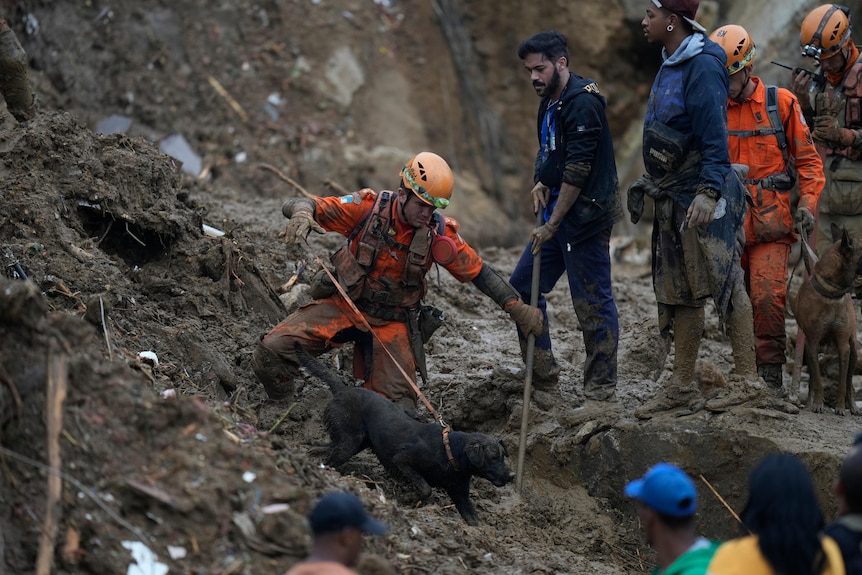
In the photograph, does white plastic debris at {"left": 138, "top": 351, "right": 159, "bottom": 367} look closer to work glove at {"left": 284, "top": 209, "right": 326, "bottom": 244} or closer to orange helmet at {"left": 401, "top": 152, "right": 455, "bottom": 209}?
work glove at {"left": 284, "top": 209, "right": 326, "bottom": 244}

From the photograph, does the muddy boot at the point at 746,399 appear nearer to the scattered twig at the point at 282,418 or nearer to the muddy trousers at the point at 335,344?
the muddy trousers at the point at 335,344

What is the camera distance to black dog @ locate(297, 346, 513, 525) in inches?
241

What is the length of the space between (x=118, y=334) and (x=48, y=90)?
23.3 ft

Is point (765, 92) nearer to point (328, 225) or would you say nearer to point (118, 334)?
point (328, 225)

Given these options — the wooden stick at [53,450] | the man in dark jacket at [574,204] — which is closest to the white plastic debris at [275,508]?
the wooden stick at [53,450]

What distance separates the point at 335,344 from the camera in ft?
23.2

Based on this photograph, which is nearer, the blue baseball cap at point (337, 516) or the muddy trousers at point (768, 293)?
the blue baseball cap at point (337, 516)

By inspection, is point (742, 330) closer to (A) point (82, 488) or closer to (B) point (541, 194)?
(B) point (541, 194)

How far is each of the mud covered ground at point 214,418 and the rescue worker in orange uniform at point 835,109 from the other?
5.80 feet

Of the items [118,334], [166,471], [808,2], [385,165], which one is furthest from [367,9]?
[166,471]

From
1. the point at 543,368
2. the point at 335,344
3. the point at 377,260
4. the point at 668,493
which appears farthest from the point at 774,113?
the point at 668,493

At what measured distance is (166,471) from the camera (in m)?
4.52

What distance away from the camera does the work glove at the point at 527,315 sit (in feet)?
22.9

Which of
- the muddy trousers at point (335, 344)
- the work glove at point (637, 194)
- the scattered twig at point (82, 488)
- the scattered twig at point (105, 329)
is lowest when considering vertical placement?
the scattered twig at point (82, 488)
